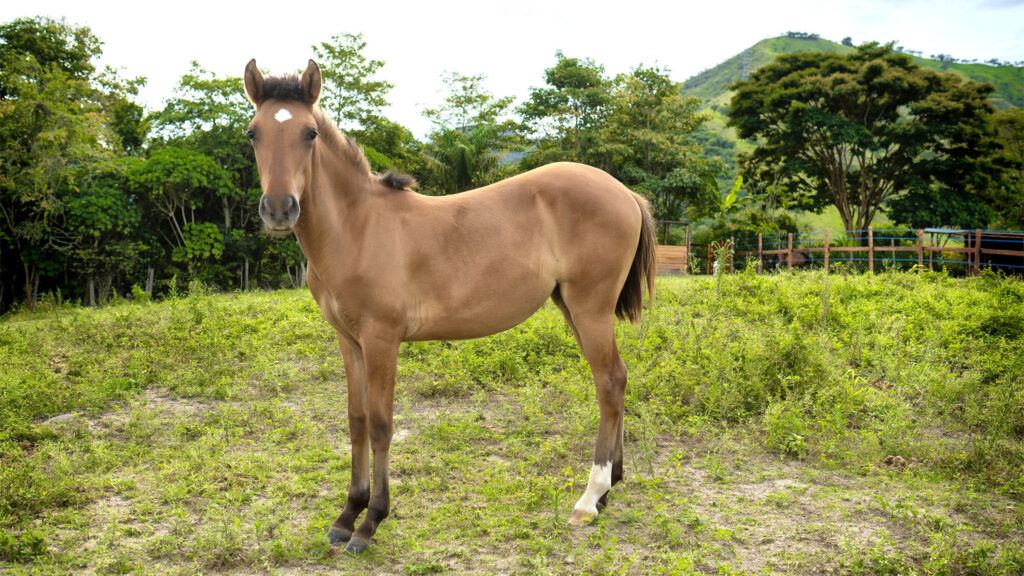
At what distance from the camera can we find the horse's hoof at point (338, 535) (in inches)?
145

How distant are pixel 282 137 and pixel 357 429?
1852 millimetres

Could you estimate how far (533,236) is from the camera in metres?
4.22

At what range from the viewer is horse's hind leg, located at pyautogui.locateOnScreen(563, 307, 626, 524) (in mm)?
4070

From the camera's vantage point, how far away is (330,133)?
12.9 feet

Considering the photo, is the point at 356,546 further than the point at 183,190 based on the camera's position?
No

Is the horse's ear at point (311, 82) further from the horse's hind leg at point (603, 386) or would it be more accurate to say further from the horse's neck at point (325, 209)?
the horse's hind leg at point (603, 386)

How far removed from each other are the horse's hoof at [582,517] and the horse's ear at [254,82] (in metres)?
3.21

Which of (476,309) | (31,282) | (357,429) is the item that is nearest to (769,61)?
(31,282)

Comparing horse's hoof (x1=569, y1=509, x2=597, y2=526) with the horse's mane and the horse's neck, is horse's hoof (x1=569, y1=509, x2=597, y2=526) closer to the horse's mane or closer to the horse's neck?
the horse's neck

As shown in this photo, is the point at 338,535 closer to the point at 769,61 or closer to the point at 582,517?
the point at 582,517

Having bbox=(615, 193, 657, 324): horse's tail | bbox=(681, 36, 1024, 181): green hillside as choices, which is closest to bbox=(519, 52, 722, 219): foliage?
bbox=(615, 193, 657, 324): horse's tail

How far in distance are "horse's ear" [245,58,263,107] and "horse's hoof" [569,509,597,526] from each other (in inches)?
126

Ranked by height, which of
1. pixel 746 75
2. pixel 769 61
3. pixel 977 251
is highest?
pixel 769 61

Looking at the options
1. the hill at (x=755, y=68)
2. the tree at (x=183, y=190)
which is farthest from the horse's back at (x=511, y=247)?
the hill at (x=755, y=68)
